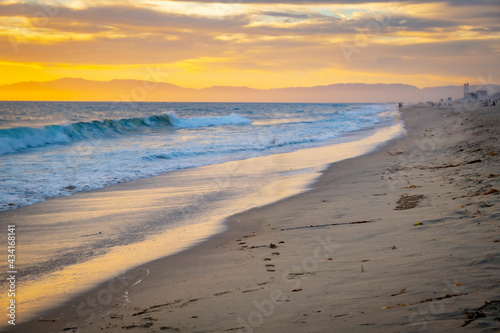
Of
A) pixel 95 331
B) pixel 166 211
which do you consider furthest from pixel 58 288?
pixel 166 211

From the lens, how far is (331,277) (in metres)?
4.28

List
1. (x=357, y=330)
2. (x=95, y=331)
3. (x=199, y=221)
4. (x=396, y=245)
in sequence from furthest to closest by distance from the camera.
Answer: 1. (x=199, y=221)
2. (x=396, y=245)
3. (x=95, y=331)
4. (x=357, y=330)

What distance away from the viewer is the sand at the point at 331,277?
3.31 m

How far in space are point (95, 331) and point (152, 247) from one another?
266 cm

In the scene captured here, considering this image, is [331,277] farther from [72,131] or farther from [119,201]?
[72,131]

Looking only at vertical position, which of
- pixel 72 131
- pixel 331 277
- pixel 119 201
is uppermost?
pixel 72 131

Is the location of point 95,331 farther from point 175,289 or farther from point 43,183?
point 43,183

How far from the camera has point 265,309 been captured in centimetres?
373

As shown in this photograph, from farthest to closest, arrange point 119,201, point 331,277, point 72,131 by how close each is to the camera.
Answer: point 72,131, point 119,201, point 331,277

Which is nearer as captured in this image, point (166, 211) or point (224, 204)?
point (166, 211)

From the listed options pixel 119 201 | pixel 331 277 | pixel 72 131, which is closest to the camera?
pixel 331 277

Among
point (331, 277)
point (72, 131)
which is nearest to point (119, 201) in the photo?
point (331, 277)

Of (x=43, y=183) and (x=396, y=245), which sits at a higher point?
(x=43, y=183)

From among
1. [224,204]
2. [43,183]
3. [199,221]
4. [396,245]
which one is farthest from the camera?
[43,183]
